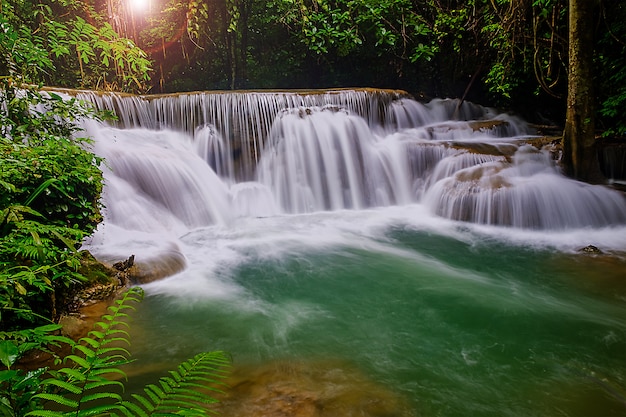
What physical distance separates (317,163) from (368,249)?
12.0 feet

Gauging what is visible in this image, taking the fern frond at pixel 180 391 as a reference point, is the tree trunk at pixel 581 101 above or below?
above

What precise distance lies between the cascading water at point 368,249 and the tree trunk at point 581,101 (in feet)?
1.57

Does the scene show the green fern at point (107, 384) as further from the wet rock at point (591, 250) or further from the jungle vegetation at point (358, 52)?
the wet rock at point (591, 250)

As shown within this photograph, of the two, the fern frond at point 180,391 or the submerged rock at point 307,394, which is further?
the submerged rock at point 307,394

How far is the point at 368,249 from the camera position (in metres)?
6.23

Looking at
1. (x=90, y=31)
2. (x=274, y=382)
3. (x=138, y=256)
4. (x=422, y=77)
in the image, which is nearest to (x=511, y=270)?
(x=274, y=382)

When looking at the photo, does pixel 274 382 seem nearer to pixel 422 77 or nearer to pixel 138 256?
pixel 138 256

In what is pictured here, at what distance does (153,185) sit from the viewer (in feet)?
23.9

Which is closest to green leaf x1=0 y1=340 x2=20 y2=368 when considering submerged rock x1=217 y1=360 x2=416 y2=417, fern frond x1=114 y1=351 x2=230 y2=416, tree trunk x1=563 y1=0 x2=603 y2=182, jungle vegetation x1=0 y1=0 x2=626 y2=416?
fern frond x1=114 y1=351 x2=230 y2=416

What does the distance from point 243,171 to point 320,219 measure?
7.85 feet

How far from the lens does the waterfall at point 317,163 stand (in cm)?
690

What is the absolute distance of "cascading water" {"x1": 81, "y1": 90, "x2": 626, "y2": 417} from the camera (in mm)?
2869

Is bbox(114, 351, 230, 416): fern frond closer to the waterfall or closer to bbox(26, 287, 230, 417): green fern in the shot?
bbox(26, 287, 230, 417): green fern

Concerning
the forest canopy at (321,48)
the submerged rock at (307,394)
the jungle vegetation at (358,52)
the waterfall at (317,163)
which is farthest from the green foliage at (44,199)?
the forest canopy at (321,48)
